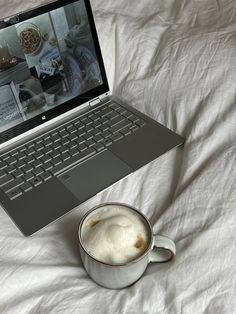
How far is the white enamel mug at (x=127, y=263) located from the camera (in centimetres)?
51

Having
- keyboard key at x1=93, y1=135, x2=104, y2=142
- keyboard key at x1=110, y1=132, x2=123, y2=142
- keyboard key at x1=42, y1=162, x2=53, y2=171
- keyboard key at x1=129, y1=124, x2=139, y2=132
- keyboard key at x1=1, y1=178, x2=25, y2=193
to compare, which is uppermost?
keyboard key at x1=1, y1=178, x2=25, y2=193

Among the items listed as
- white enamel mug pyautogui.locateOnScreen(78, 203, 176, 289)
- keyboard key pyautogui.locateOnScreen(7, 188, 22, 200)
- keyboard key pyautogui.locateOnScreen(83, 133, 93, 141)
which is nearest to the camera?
white enamel mug pyautogui.locateOnScreen(78, 203, 176, 289)

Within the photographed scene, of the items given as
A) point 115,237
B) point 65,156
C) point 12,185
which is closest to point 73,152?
point 65,156

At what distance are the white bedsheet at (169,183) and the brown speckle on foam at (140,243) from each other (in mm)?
52

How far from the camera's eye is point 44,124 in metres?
0.80

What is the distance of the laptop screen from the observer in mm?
721

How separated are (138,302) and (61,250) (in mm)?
141

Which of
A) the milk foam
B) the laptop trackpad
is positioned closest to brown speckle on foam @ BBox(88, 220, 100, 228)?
the milk foam

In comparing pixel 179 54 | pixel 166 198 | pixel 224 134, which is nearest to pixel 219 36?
pixel 179 54

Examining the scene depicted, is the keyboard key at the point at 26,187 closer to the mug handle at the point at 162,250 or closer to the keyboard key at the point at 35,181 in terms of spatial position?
the keyboard key at the point at 35,181

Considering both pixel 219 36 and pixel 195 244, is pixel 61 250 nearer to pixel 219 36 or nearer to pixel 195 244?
pixel 195 244

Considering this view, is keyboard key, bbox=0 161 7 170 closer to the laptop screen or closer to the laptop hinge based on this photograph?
the laptop screen

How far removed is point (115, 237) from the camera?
51 centimetres

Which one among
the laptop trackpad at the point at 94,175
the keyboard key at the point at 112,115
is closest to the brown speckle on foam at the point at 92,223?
the laptop trackpad at the point at 94,175
